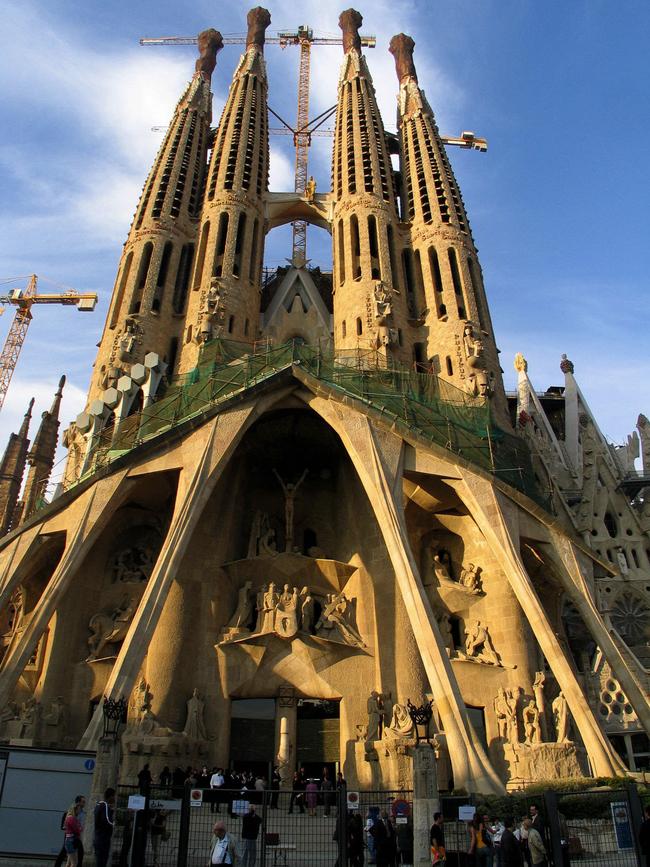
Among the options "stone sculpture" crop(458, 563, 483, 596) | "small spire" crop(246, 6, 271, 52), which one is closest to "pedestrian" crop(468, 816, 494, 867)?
"stone sculpture" crop(458, 563, 483, 596)

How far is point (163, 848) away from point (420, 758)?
3846mm

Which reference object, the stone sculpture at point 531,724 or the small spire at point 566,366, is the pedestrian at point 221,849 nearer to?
the stone sculpture at point 531,724

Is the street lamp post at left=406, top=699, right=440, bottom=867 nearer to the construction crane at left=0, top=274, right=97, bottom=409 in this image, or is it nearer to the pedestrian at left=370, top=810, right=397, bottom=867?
the pedestrian at left=370, top=810, right=397, bottom=867

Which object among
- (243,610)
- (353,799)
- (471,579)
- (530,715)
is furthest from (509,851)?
(243,610)

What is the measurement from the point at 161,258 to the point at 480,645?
713 inches

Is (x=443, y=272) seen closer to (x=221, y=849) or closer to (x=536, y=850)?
(x=536, y=850)

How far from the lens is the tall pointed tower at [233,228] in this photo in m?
24.7

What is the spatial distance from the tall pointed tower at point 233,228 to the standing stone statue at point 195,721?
35.3 feet

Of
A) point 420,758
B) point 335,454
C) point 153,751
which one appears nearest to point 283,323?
point 335,454

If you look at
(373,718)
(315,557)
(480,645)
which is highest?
(315,557)

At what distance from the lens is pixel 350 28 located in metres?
39.8

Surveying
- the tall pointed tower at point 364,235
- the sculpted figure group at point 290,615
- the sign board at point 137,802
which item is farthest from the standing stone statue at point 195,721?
the tall pointed tower at point 364,235

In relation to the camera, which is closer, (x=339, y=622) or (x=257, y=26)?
(x=339, y=622)

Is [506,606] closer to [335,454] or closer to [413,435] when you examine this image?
[413,435]
